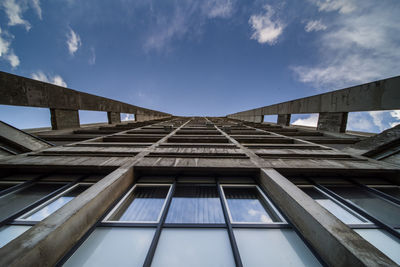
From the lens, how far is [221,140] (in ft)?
38.5

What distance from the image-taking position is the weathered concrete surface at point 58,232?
223 cm

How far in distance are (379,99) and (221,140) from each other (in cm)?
1072

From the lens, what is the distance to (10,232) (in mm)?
3320

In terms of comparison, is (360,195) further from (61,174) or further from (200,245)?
(61,174)

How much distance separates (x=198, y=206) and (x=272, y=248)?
2214 millimetres

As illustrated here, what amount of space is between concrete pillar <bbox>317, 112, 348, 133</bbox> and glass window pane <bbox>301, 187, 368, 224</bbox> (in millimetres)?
11492

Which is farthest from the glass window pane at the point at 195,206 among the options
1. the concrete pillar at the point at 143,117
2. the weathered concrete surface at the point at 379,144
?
the concrete pillar at the point at 143,117

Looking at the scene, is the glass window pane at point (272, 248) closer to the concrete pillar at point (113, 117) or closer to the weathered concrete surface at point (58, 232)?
the weathered concrete surface at point (58, 232)

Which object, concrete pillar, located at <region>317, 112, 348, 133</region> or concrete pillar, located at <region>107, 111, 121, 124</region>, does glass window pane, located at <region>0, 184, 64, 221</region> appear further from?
concrete pillar, located at <region>317, 112, 348, 133</region>

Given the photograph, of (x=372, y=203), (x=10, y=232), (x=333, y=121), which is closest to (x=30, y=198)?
(x=10, y=232)

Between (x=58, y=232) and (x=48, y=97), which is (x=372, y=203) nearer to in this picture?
(x=58, y=232)

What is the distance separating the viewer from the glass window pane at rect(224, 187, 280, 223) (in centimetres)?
396

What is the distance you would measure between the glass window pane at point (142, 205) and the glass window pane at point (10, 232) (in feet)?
6.57

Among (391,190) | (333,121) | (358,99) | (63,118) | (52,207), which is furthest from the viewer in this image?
(333,121)
